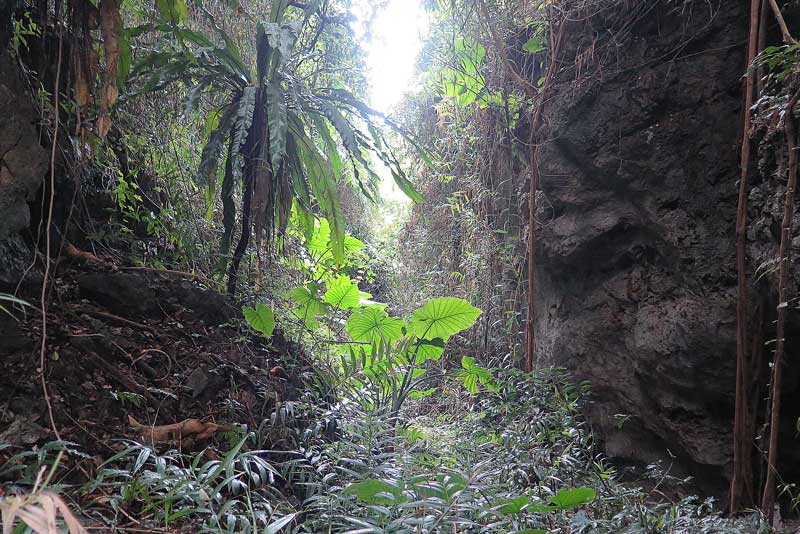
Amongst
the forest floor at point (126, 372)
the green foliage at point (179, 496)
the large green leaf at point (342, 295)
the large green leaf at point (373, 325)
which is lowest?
the green foliage at point (179, 496)

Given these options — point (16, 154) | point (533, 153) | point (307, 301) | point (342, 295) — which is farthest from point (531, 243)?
point (16, 154)

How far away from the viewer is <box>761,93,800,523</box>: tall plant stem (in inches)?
74.6

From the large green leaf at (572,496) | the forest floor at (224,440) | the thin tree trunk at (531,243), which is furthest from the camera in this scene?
the thin tree trunk at (531,243)

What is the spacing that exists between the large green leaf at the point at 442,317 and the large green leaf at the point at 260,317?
970 mm

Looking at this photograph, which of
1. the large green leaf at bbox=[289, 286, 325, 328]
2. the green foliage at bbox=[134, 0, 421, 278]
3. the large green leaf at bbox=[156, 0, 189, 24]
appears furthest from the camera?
the large green leaf at bbox=[289, 286, 325, 328]

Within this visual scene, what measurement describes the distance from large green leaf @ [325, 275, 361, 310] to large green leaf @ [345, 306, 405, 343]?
86mm

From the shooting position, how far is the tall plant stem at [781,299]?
1895 millimetres

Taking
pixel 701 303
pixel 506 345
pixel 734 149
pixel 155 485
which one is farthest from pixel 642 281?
pixel 155 485

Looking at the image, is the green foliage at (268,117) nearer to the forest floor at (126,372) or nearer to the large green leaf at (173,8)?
the large green leaf at (173,8)

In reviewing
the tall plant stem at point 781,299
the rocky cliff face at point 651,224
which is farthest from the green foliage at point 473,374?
the tall plant stem at point 781,299

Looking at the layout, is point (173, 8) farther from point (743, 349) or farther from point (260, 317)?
point (743, 349)

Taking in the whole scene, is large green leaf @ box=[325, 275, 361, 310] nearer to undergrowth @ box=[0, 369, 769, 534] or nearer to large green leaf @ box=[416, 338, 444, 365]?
large green leaf @ box=[416, 338, 444, 365]

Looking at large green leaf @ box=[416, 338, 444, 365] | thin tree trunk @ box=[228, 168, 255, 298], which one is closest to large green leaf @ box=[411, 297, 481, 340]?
large green leaf @ box=[416, 338, 444, 365]

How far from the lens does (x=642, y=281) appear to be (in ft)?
9.25
